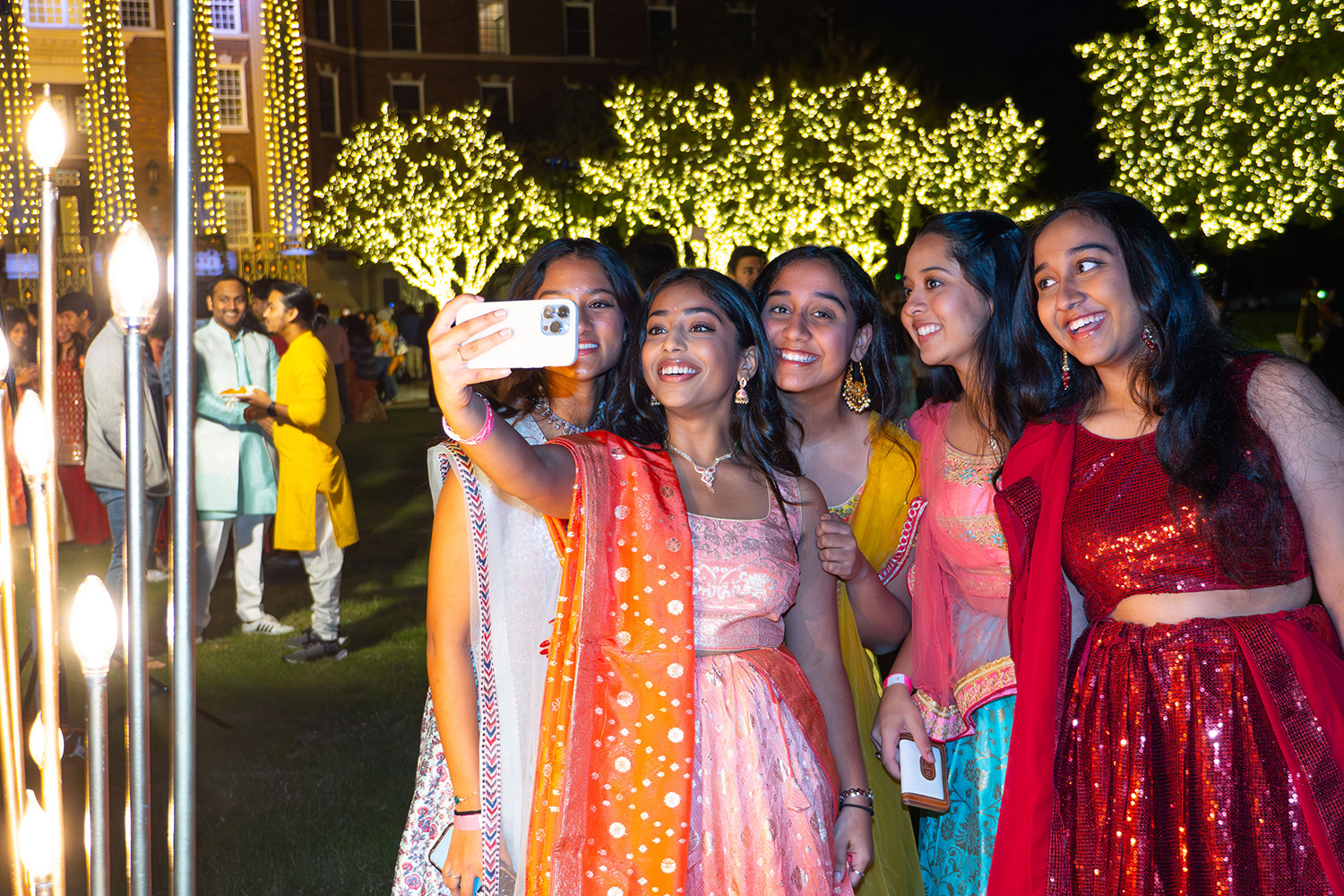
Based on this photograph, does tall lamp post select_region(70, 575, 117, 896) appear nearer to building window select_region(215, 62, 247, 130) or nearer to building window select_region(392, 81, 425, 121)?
building window select_region(215, 62, 247, 130)

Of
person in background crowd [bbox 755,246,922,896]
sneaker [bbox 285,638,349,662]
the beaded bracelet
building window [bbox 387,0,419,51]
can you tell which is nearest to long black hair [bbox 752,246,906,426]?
person in background crowd [bbox 755,246,922,896]

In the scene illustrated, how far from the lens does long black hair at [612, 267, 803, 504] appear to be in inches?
97.1

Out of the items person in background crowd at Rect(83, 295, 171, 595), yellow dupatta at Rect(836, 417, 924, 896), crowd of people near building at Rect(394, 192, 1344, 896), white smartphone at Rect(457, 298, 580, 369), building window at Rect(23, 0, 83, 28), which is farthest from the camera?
building window at Rect(23, 0, 83, 28)

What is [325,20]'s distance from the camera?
3141 centimetres

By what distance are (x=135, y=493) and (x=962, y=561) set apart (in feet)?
6.82

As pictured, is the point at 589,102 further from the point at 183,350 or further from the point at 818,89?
the point at 183,350

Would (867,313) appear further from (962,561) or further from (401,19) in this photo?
(401,19)

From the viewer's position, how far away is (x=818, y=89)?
79.7 ft

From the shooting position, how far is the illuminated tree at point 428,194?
2741 centimetres

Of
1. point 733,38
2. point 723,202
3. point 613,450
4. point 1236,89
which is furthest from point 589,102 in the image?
point 613,450

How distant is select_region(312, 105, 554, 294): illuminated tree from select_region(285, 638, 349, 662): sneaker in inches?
861

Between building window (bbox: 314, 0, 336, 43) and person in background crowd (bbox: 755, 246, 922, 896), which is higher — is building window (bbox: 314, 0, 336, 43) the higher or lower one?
the higher one

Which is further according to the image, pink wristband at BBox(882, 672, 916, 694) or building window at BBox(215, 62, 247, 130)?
building window at BBox(215, 62, 247, 130)

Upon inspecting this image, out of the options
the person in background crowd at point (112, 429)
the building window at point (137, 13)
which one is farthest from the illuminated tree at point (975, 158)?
the person in background crowd at point (112, 429)
